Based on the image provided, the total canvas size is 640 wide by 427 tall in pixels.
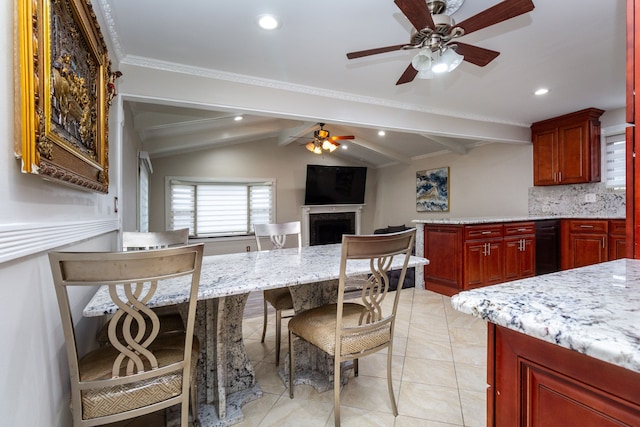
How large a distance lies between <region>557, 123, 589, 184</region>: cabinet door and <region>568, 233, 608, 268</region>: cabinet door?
768 mm

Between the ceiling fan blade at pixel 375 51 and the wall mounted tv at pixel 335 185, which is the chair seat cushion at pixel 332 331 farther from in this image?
the wall mounted tv at pixel 335 185

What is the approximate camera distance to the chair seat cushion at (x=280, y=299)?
Answer: 2.07m

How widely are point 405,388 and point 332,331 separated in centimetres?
76

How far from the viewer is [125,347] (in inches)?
41.3

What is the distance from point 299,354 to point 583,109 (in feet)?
15.2

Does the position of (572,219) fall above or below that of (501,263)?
above

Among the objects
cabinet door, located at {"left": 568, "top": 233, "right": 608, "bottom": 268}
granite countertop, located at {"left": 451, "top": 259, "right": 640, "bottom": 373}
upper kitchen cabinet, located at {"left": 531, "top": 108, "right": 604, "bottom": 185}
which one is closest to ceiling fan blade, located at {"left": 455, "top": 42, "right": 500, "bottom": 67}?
granite countertop, located at {"left": 451, "top": 259, "right": 640, "bottom": 373}

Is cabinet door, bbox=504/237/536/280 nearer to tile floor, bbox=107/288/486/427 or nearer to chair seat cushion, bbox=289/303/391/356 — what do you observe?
tile floor, bbox=107/288/486/427

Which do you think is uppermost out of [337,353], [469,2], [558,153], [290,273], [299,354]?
[469,2]

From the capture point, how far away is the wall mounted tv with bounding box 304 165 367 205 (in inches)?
261

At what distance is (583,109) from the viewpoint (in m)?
3.78

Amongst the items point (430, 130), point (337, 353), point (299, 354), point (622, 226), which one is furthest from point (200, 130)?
point (622, 226)

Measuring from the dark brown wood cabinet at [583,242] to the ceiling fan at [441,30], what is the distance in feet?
10.6

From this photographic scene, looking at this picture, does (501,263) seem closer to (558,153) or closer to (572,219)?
(572,219)
